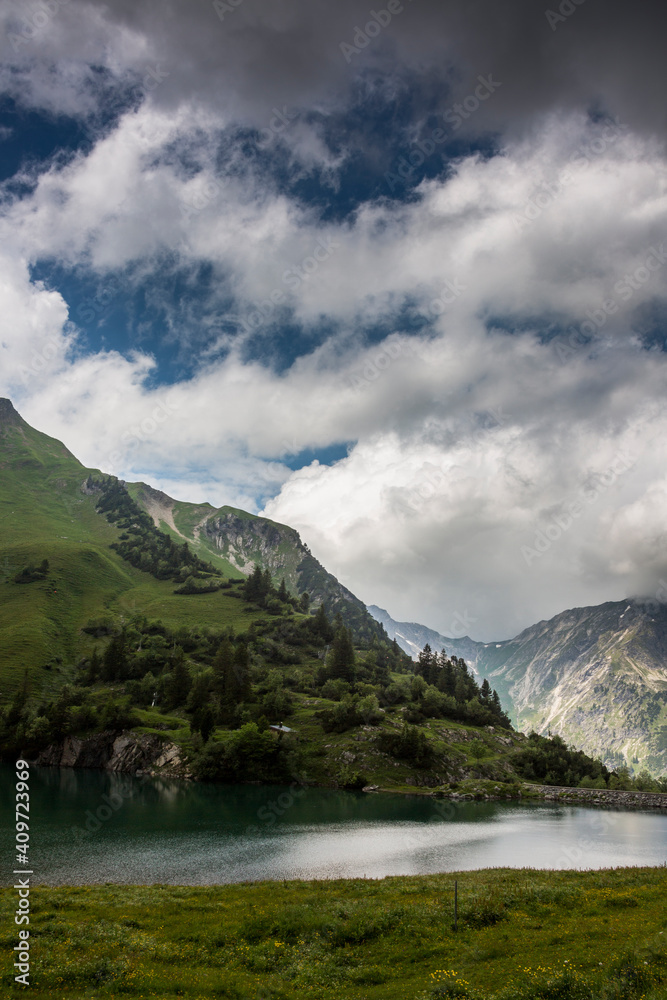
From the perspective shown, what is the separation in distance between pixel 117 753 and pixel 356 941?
143980 millimetres

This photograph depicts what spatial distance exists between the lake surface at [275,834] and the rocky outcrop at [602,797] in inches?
974

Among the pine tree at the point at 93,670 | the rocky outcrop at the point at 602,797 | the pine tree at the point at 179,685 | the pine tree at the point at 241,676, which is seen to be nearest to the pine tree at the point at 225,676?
the pine tree at the point at 241,676

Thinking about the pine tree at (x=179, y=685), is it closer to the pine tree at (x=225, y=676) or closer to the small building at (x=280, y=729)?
the pine tree at (x=225, y=676)

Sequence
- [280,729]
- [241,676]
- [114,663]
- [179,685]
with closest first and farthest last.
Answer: [280,729] → [179,685] → [241,676] → [114,663]

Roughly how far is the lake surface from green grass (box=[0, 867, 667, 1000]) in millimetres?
17077

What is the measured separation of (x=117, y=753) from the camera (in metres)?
148

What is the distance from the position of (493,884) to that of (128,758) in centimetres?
13555

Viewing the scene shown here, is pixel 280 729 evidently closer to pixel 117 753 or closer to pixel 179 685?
pixel 179 685

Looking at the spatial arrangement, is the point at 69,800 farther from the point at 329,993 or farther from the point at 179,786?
the point at 329,993

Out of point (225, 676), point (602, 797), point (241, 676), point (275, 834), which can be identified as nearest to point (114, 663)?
point (225, 676)

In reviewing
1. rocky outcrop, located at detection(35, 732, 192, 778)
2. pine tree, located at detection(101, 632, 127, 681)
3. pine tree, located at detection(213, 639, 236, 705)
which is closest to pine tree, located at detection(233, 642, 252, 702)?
pine tree, located at detection(213, 639, 236, 705)

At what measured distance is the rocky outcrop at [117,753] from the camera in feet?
471

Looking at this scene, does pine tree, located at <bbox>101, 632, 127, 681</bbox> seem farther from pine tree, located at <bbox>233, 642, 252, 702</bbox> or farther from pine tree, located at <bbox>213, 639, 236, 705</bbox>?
pine tree, located at <bbox>233, 642, 252, 702</bbox>

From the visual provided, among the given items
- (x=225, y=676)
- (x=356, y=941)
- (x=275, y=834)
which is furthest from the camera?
(x=225, y=676)
